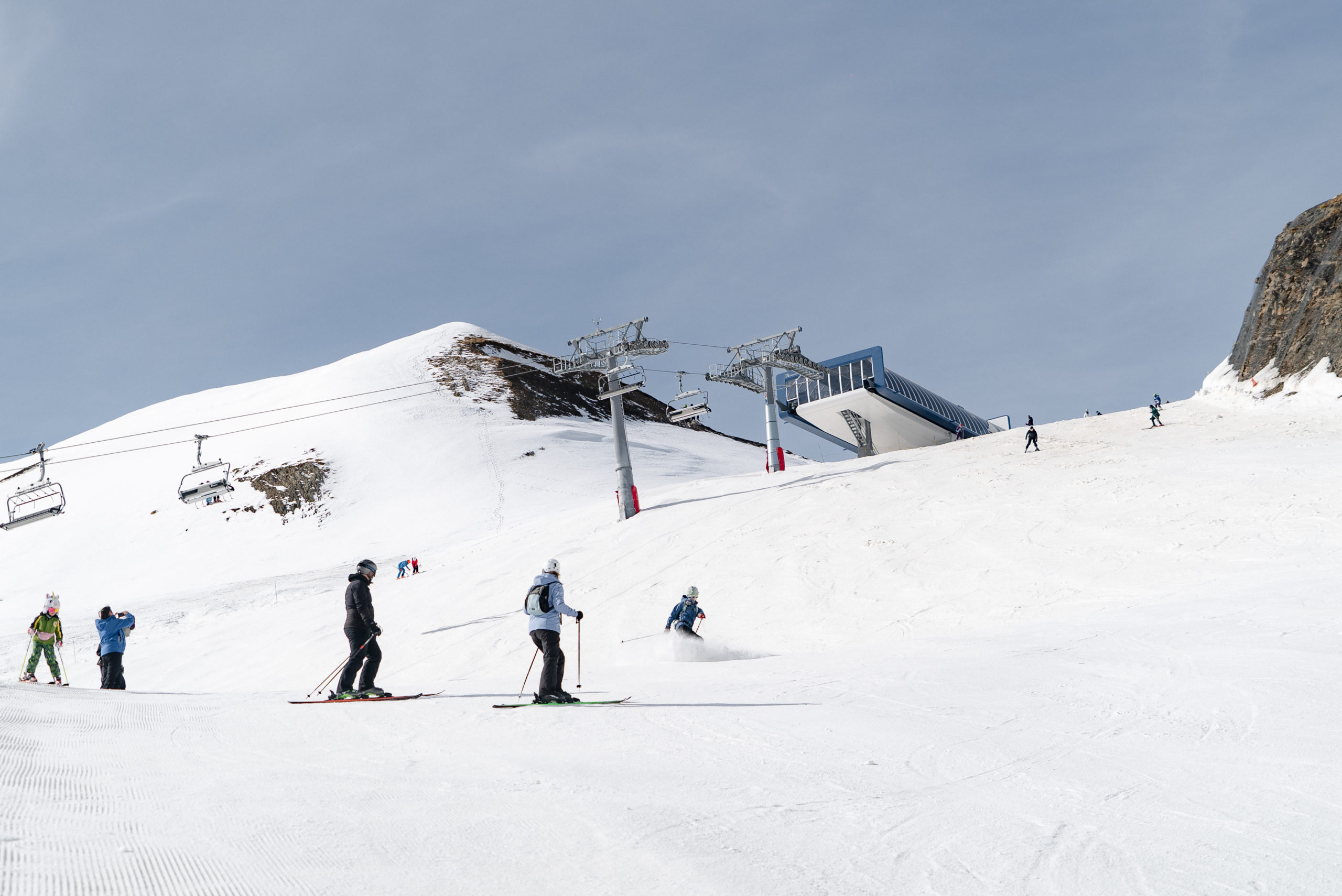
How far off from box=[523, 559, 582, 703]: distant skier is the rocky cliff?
3464 centimetres

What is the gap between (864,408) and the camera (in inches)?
2482

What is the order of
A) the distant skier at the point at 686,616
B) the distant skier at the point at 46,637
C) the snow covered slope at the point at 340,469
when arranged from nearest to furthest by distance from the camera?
A: the distant skier at the point at 686,616 < the distant skier at the point at 46,637 < the snow covered slope at the point at 340,469

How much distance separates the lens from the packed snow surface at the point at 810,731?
3.77m

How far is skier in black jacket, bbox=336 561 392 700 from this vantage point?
1065 centimetres

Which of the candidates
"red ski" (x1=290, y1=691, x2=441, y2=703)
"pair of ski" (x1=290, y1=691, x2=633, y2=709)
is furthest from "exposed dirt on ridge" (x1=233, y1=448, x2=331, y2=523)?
"pair of ski" (x1=290, y1=691, x2=633, y2=709)

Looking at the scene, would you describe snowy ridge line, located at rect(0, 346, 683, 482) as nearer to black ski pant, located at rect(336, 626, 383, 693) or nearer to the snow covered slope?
the snow covered slope

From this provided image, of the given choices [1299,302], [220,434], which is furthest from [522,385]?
[1299,302]

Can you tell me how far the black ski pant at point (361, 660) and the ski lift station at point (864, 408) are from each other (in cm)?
5160

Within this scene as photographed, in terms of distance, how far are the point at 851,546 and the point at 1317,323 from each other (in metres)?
25.7

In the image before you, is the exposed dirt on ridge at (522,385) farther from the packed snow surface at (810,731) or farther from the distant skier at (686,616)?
the distant skier at (686,616)

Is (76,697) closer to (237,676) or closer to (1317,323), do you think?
(237,676)

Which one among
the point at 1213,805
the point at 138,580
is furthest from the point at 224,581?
the point at 1213,805

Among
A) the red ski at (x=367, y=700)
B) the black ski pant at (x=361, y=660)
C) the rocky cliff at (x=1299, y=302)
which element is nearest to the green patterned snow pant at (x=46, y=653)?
the black ski pant at (x=361, y=660)

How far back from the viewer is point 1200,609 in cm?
1206
